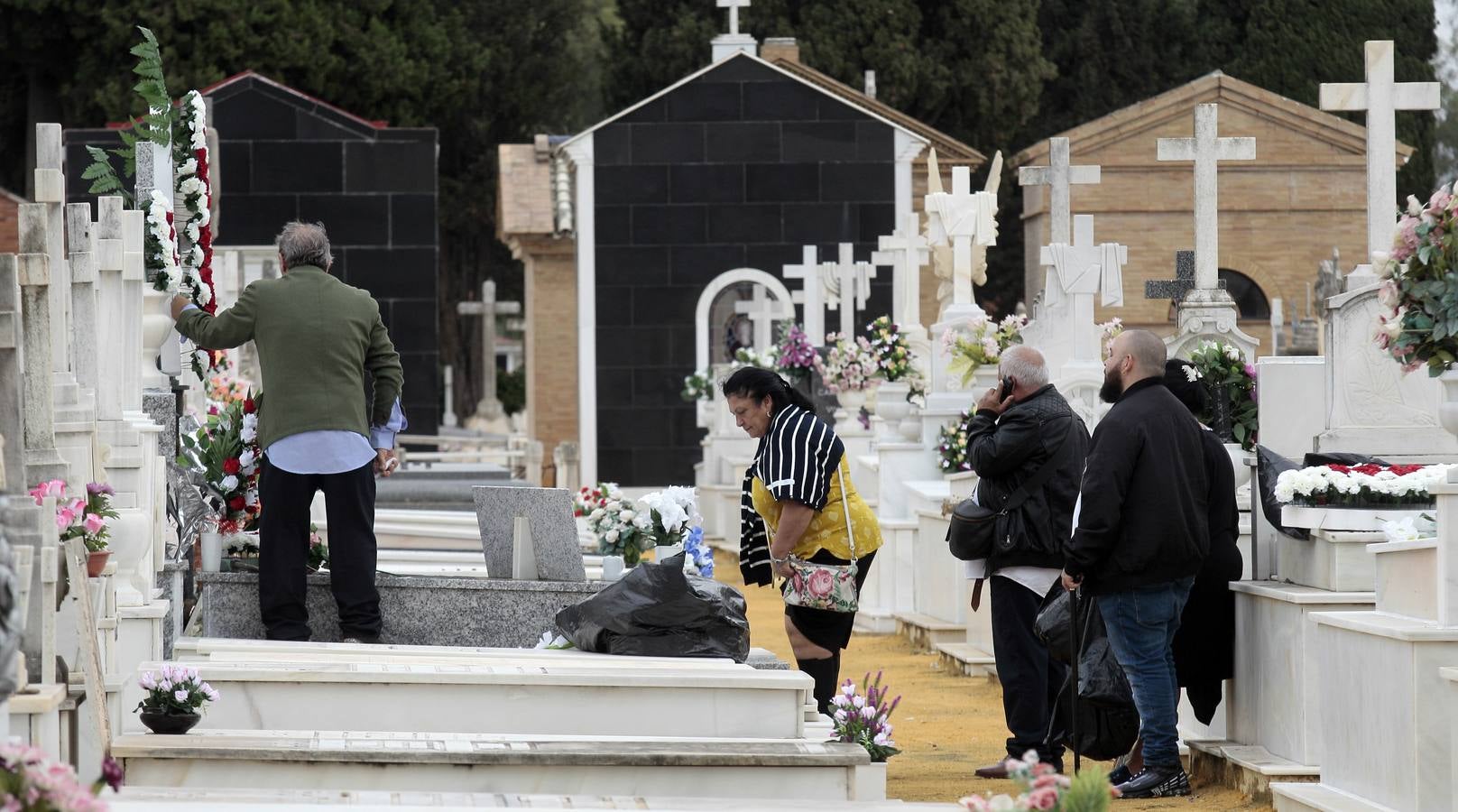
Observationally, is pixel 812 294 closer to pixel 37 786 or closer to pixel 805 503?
pixel 805 503

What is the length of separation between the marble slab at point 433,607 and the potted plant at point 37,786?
519 centimetres

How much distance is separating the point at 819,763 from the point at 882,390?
10121 mm

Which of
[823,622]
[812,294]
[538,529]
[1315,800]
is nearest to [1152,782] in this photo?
[1315,800]

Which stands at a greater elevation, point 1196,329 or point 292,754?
point 1196,329

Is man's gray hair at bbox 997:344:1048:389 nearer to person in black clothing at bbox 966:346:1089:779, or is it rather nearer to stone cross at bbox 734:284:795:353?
person in black clothing at bbox 966:346:1089:779

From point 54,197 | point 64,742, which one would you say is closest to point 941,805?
point 64,742

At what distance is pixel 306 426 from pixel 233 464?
37.0 inches

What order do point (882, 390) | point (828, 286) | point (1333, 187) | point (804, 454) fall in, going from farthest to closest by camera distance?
point (1333, 187) < point (828, 286) < point (882, 390) < point (804, 454)

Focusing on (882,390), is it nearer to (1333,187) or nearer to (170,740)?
(170,740)

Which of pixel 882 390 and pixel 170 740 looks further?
pixel 882 390

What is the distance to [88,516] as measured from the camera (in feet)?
23.4

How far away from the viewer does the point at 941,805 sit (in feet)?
21.0

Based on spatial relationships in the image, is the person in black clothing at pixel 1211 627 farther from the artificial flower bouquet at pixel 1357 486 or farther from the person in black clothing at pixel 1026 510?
the person in black clothing at pixel 1026 510

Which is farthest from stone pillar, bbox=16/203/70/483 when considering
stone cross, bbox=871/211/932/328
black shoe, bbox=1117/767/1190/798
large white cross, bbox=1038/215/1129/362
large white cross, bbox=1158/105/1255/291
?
stone cross, bbox=871/211/932/328
